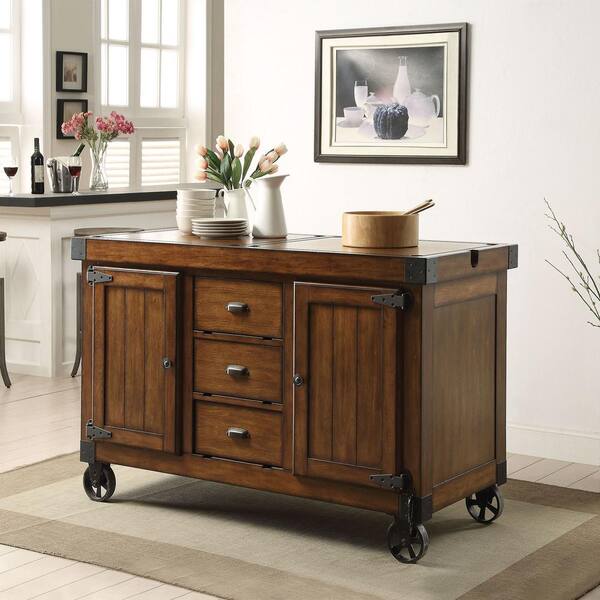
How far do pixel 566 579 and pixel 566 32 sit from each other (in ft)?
7.13

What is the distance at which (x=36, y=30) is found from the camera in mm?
7043

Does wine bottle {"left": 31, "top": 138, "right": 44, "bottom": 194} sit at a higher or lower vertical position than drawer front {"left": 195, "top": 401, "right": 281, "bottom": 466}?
higher

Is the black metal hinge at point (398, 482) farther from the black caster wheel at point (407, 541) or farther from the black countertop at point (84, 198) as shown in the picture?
the black countertop at point (84, 198)

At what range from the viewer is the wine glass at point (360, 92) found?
16.2 feet

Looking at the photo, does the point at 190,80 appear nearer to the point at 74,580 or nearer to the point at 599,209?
the point at 599,209

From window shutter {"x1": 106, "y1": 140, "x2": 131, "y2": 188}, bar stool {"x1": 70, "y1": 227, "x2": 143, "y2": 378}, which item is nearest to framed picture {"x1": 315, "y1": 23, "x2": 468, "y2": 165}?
bar stool {"x1": 70, "y1": 227, "x2": 143, "y2": 378}

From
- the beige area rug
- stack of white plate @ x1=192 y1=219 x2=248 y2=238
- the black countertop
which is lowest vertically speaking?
the beige area rug

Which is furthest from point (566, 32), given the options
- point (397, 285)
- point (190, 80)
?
point (190, 80)

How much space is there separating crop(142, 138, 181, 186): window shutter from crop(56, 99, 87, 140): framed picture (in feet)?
2.83

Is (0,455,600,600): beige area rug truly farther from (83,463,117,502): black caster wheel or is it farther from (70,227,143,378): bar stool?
(70,227,143,378): bar stool

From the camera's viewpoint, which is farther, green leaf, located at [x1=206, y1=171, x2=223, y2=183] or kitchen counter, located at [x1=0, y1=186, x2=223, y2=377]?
kitchen counter, located at [x1=0, y1=186, x2=223, y2=377]


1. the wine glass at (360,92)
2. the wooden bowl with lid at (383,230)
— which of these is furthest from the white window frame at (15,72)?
the wooden bowl with lid at (383,230)

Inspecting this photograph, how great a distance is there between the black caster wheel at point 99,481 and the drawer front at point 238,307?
637 mm

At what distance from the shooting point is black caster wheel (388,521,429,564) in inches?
132
